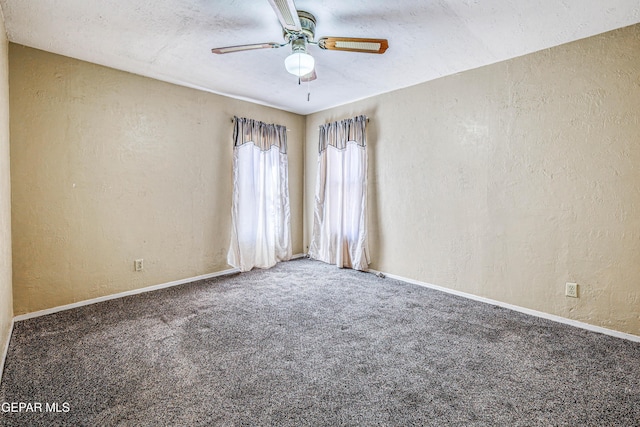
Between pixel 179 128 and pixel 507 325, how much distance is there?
3929mm

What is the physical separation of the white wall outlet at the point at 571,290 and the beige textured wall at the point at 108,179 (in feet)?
A: 12.1

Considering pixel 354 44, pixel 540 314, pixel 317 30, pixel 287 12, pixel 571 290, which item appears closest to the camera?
pixel 287 12

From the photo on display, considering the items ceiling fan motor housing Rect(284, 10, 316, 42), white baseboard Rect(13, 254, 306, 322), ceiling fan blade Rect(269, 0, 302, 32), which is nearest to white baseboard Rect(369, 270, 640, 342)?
white baseboard Rect(13, 254, 306, 322)

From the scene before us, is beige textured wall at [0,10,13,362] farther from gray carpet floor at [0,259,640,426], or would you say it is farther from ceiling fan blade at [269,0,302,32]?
ceiling fan blade at [269,0,302,32]

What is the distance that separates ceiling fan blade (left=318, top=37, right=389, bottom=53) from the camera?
6.95 feet

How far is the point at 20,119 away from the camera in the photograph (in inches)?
106

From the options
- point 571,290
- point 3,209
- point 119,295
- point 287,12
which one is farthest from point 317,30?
point 119,295

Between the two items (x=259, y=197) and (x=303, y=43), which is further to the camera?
(x=259, y=197)

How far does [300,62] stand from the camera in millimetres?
2348

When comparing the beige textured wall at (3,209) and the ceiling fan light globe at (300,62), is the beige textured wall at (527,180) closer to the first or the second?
the ceiling fan light globe at (300,62)

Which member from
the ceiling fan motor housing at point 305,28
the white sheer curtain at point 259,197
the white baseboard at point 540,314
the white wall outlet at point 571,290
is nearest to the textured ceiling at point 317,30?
the ceiling fan motor housing at point 305,28

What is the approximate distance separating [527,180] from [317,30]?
2272mm

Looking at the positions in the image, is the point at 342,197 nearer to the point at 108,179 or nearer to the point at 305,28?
the point at 305,28

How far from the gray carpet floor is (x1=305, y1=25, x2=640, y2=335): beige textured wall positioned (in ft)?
1.35
